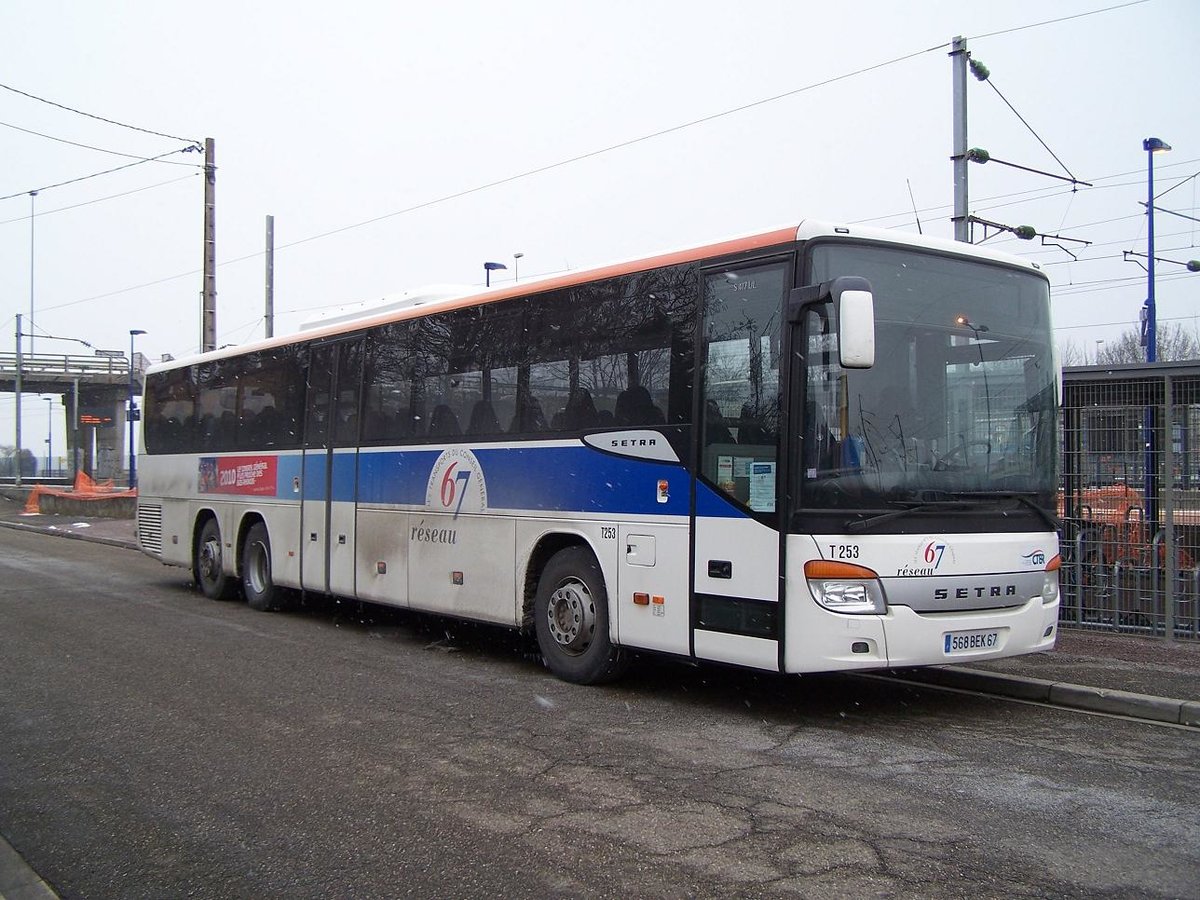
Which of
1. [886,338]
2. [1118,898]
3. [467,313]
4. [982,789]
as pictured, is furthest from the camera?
[467,313]

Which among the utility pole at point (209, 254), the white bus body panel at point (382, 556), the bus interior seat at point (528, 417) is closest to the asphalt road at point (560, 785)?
the white bus body panel at point (382, 556)

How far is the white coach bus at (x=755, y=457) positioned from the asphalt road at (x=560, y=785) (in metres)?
0.71

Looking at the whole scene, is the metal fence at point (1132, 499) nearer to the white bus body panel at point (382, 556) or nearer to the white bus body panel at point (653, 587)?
the white bus body panel at point (653, 587)

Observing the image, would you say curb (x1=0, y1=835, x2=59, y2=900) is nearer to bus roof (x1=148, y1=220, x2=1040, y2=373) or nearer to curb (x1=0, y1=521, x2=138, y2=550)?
bus roof (x1=148, y1=220, x2=1040, y2=373)

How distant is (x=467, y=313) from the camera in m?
10.3

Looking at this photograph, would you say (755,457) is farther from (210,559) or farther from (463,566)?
(210,559)

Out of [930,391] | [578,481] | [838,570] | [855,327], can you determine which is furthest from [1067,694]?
[578,481]

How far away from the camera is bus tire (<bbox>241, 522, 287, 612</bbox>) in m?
13.6

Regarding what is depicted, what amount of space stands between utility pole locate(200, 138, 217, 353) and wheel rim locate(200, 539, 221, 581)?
27.2ft

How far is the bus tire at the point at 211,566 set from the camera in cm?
1476

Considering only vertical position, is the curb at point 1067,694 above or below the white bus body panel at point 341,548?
below

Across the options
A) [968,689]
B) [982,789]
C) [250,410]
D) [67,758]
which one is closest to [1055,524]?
[968,689]

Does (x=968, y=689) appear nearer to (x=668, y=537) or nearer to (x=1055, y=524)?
(x=1055, y=524)

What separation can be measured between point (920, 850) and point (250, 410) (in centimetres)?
1114
